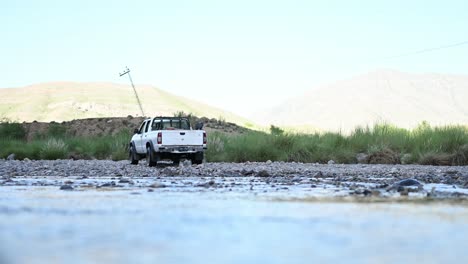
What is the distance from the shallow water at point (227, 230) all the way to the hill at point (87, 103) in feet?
310

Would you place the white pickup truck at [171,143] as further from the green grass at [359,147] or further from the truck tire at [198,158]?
the green grass at [359,147]

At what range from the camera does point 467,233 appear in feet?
20.8

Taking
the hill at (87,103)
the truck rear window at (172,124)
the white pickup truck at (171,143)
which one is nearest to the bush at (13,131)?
the truck rear window at (172,124)

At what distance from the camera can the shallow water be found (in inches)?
197

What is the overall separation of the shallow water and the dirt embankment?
121 feet

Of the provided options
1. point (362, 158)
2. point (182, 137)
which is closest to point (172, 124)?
point (182, 137)

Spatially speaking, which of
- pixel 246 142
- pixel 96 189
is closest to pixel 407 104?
pixel 246 142

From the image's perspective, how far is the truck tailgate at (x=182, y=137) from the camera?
83.2ft

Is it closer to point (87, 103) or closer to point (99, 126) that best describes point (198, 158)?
point (99, 126)

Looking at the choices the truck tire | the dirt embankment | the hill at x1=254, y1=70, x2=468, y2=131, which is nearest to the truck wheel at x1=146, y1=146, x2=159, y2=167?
the truck tire

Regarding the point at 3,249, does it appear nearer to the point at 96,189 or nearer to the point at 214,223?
the point at 214,223

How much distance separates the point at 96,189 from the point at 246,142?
1960cm

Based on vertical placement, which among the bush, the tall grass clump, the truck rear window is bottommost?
the tall grass clump

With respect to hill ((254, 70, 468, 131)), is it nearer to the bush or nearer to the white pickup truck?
the bush
